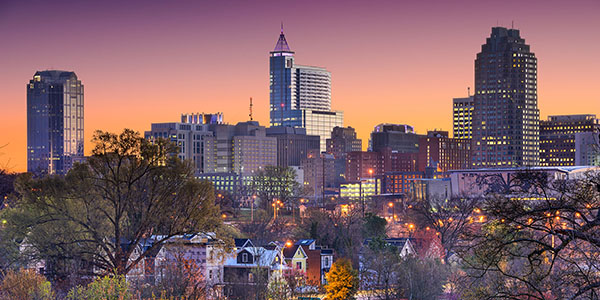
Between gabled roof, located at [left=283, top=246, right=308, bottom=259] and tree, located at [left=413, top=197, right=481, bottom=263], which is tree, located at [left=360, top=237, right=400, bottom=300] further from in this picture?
tree, located at [left=413, top=197, right=481, bottom=263]

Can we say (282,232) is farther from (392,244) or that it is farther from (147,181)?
(147,181)

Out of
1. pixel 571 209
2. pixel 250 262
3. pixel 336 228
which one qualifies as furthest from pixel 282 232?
pixel 571 209

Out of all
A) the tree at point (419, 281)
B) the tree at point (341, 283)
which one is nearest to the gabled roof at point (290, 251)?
the tree at point (419, 281)

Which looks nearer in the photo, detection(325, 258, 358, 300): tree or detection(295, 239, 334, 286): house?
detection(325, 258, 358, 300): tree

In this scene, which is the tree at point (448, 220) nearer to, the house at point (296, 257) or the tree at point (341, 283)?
the house at point (296, 257)

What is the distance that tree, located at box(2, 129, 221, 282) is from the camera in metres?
45.8

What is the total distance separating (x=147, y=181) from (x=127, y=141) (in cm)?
272

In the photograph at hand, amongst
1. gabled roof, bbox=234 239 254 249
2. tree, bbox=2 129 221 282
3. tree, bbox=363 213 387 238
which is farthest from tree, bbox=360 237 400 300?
tree, bbox=2 129 221 282

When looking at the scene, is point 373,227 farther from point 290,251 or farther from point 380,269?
point 380,269

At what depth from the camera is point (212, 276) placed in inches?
2648

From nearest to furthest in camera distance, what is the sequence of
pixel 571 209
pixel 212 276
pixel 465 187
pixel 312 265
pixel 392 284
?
pixel 571 209, pixel 392 284, pixel 212 276, pixel 312 265, pixel 465 187

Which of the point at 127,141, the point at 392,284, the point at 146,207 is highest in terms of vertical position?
the point at 127,141

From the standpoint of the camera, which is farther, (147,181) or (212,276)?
(212,276)

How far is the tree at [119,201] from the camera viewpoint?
4581 cm
